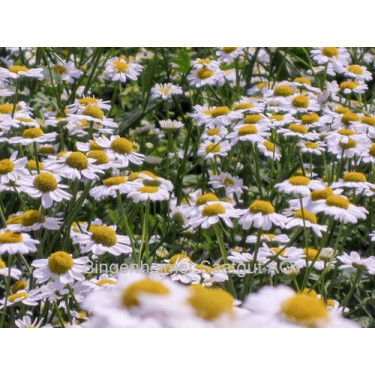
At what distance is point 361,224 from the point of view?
1.17 metres

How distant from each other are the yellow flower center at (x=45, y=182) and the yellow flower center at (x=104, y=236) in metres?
0.08

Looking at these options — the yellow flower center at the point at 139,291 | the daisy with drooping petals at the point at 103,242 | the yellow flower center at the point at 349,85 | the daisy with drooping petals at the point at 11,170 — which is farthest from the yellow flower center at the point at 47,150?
the yellow flower center at the point at 139,291

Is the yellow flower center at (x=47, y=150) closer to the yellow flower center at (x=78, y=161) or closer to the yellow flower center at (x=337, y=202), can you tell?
the yellow flower center at (x=78, y=161)

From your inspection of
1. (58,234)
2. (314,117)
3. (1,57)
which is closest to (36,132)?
(58,234)

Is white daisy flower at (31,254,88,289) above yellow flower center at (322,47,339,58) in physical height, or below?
below

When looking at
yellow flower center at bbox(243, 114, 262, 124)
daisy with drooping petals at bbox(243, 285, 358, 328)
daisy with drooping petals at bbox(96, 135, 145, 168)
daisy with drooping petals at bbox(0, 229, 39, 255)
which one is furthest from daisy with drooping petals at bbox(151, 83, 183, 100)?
daisy with drooping petals at bbox(243, 285, 358, 328)

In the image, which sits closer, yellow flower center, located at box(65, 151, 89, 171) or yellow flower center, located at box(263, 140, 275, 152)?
yellow flower center, located at box(65, 151, 89, 171)

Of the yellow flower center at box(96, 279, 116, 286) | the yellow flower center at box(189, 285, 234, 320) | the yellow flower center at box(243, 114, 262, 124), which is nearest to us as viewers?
the yellow flower center at box(189, 285, 234, 320)

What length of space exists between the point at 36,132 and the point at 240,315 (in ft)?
2.13

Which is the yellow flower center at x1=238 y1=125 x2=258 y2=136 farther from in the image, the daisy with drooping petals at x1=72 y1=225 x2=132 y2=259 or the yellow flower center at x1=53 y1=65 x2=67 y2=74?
the yellow flower center at x1=53 y1=65 x2=67 y2=74

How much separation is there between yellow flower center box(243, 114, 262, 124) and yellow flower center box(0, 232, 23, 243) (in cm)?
45

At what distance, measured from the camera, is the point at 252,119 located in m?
1.19

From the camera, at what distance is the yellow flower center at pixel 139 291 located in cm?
51

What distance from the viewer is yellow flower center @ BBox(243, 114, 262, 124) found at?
118 centimetres
